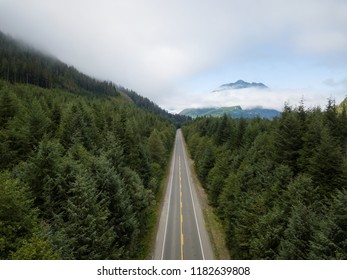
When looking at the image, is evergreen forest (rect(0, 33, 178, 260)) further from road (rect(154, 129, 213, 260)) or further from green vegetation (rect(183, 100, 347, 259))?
Answer: green vegetation (rect(183, 100, 347, 259))

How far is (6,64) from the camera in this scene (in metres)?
143

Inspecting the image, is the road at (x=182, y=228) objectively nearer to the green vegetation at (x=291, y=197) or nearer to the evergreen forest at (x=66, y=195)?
the evergreen forest at (x=66, y=195)

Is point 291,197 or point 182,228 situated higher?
point 291,197

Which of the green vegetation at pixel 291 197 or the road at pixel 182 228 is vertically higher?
the green vegetation at pixel 291 197

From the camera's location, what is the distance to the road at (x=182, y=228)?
3300cm

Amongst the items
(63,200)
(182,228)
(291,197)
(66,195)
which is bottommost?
(182,228)

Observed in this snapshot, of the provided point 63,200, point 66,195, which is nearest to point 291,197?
point 66,195

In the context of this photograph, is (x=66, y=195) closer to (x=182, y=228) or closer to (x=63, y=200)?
(x=63, y=200)

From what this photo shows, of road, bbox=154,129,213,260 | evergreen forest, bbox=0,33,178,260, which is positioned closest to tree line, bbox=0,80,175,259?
evergreen forest, bbox=0,33,178,260

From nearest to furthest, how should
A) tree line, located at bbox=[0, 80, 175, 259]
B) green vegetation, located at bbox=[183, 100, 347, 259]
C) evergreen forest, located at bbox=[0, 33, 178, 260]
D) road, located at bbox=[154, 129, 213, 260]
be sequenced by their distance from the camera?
tree line, located at bbox=[0, 80, 175, 259] < evergreen forest, located at bbox=[0, 33, 178, 260] < green vegetation, located at bbox=[183, 100, 347, 259] < road, located at bbox=[154, 129, 213, 260]

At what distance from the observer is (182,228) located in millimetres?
39656

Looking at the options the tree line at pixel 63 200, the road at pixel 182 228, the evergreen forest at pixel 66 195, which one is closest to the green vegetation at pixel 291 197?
the road at pixel 182 228

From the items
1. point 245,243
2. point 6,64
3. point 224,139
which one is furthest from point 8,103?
point 6,64

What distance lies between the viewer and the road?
108ft
